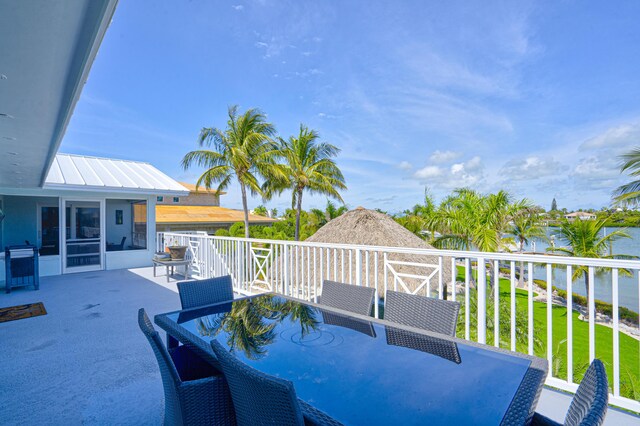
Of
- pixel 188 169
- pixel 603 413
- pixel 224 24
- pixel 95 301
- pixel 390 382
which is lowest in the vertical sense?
pixel 95 301

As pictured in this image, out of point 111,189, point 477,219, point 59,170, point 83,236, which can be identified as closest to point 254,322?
point 111,189

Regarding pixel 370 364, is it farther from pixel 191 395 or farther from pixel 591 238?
pixel 591 238

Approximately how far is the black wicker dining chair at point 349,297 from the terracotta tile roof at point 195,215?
17325 mm

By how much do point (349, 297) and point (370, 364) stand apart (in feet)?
3.64

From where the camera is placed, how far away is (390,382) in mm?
1495

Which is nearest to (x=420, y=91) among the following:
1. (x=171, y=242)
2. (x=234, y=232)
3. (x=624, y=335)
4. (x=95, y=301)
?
(x=234, y=232)

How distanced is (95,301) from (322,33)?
1169 cm

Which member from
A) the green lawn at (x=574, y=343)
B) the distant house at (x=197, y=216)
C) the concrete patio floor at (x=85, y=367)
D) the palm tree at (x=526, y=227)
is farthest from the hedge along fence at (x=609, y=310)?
the distant house at (x=197, y=216)

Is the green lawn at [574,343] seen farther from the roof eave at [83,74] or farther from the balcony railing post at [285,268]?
the roof eave at [83,74]

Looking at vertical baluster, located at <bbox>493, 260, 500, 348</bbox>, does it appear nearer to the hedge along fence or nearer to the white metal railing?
the white metal railing

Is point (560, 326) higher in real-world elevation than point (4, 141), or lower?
lower

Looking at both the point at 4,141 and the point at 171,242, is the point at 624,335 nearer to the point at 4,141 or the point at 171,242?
the point at 171,242

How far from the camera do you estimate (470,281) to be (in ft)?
Answer: 19.5

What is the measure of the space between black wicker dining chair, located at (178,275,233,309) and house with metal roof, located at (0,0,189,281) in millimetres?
1924
